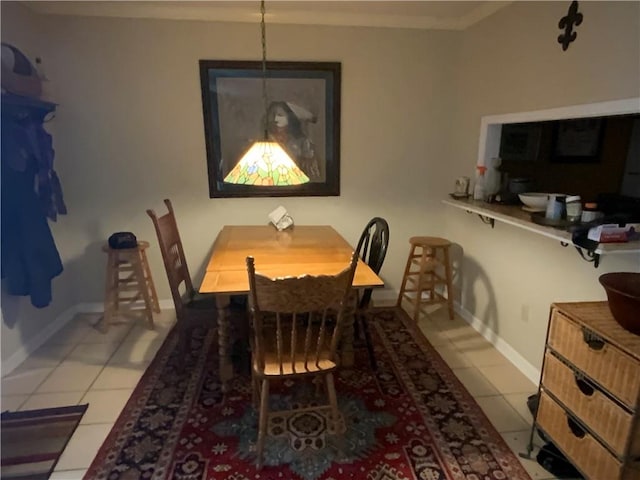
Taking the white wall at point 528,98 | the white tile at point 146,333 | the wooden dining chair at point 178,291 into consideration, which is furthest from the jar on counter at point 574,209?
the white tile at point 146,333

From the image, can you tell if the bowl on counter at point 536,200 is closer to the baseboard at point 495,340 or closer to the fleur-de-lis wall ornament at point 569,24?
the fleur-de-lis wall ornament at point 569,24

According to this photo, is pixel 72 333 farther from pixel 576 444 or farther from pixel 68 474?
pixel 576 444

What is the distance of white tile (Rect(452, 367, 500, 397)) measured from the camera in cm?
217

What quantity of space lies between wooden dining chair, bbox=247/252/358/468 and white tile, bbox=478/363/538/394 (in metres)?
1.08

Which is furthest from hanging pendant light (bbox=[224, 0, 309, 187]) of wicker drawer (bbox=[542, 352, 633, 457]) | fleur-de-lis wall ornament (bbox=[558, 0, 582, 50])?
fleur-de-lis wall ornament (bbox=[558, 0, 582, 50])

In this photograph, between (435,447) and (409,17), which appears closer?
(435,447)

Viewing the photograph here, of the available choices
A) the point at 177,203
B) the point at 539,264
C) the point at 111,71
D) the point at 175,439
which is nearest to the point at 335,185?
the point at 177,203

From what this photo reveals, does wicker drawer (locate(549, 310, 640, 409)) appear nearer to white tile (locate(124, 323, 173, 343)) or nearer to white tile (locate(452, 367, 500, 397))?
white tile (locate(452, 367, 500, 397))

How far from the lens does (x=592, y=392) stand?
1.42 meters

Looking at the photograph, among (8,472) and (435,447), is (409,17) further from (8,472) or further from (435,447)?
(8,472)

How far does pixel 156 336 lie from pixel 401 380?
5.65 feet

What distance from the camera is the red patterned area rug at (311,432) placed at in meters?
1.64

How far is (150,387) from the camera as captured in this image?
2178 millimetres

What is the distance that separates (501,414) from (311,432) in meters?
0.98
